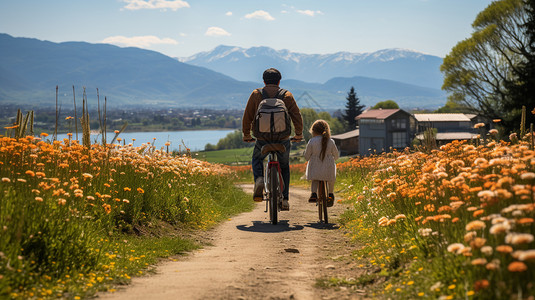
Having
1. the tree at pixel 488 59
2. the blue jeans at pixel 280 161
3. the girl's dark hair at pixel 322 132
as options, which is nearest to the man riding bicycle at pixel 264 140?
the blue jeans at pixel 280 161

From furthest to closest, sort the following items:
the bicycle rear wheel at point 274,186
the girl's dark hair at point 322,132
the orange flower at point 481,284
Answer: the girl's dark hair at point 322,132 → the bicycle rear wheel at point 274,186 → the orange flower at point 481,284

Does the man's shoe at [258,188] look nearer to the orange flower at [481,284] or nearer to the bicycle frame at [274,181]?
the bicycle frame at [274,181]

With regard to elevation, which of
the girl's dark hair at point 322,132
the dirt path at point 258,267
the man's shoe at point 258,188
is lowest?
the dirt path at point 258,267

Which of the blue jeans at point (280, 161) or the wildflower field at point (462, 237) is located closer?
the wildflower field at point (462, 237)

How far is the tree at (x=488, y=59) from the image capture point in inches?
1864

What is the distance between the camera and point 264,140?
9.18m

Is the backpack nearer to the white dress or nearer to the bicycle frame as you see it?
the bicycle frame

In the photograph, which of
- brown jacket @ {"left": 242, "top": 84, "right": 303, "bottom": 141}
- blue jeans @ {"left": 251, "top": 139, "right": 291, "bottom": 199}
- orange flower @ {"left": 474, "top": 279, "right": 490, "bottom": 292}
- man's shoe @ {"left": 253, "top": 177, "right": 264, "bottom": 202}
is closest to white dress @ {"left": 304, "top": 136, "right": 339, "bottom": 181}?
brown jacket @ {"left": 242, "top": 84, "right": 303, "bottom": 141}

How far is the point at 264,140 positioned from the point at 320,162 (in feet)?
4.42

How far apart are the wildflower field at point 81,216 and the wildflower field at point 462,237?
253 cm

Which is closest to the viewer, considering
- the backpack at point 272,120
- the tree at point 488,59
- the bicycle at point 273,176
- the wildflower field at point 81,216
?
the wildflower field at point 81,216

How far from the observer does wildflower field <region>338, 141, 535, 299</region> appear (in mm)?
3670

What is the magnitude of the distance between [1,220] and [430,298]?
369 cm

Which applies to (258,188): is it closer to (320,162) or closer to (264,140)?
(264,140)
